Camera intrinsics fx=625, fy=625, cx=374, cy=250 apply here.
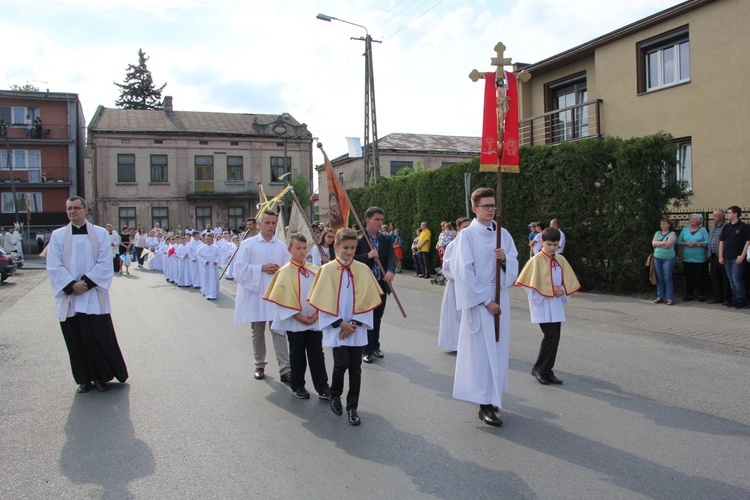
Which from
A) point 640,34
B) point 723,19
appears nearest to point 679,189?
point 723,19

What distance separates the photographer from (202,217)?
49.6 meters

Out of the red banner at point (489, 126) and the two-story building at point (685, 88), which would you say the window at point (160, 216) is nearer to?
the two-story building at point (685, 88)

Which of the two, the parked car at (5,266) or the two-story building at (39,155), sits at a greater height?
the two-story building at (39,155)

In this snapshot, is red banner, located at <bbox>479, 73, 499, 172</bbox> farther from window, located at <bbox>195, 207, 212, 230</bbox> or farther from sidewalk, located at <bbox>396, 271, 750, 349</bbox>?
window, located at <bbox>195, 207, 212, 230</bbox>

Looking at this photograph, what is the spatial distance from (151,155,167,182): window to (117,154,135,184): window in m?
1.46

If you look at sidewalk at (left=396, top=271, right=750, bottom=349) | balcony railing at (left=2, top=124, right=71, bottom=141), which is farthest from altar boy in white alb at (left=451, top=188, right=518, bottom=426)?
balcony railing at (left=2, top=124, right=71, bottom=141)

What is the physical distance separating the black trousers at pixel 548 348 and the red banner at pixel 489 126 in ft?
5.89

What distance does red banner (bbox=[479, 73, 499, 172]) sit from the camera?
21.4 feet

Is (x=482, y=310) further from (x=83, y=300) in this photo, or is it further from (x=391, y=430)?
(x=83, y=300)

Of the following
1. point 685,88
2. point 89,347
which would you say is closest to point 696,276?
point 685,88

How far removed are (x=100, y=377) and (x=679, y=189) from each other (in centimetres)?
1204

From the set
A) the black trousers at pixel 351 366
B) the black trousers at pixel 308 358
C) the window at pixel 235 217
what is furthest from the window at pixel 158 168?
the black trousers at pixel 351 366

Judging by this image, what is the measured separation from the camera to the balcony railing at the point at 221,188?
162ft

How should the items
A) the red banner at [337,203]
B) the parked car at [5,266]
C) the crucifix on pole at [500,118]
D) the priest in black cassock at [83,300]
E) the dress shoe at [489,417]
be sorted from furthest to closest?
the parked car at [5,266], the red banner at [337,203], the priest in black cassock at [83,300], the crucifix on pole at [500,118], the dress shoe at [489,417]
